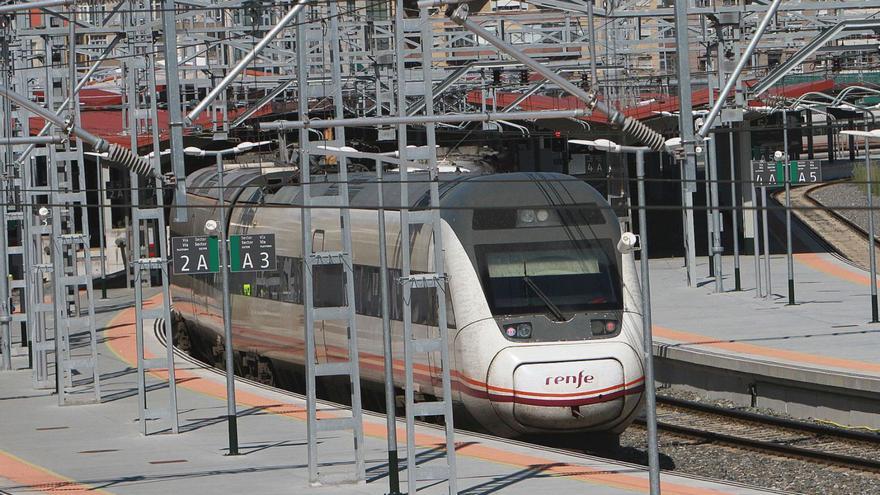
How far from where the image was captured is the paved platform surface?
2308 cm

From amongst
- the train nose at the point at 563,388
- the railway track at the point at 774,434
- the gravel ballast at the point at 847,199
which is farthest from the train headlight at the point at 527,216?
the gravel ballast at the point at 847,199

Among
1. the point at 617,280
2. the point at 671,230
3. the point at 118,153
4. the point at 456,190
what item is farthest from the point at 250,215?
the point at 671,230

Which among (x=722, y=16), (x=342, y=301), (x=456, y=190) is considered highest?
(x=722, y=16)

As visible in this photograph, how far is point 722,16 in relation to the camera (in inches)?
1075

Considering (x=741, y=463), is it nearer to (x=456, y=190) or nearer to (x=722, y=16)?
(x=456, y=190)

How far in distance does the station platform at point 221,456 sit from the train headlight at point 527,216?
8.52ft

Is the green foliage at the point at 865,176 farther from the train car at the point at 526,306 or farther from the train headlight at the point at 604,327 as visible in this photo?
the train headlight at the point at 604,327

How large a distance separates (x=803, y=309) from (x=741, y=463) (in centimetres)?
1130

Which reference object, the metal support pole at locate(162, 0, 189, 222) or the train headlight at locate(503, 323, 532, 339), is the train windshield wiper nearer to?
the train headlight at locate(503, 323, 532, 339)

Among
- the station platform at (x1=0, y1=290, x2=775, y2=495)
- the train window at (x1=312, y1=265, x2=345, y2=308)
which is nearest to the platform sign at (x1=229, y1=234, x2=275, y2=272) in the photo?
the station platform at (x1=0, y1=290, x2=775, y2=495)

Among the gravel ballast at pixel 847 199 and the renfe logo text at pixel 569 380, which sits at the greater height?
the gravel ballast at pixel 847 199

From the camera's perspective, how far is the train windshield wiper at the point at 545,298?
17.3 m

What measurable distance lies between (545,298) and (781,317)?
11.8 m

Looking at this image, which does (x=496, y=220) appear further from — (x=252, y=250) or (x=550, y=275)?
(x=252, y=250)
